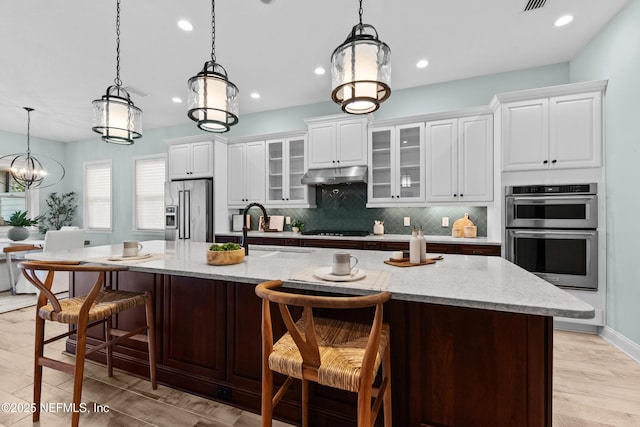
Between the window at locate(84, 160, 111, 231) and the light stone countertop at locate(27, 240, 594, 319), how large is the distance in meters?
5.11

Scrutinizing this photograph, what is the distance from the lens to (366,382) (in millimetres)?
1022

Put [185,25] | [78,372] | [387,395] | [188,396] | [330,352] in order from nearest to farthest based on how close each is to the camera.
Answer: [330,352] < [387,395] < [78,372] < [188,396] < [185,25]

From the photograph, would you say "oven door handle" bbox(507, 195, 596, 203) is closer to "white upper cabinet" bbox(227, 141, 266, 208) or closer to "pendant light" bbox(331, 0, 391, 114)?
"pendant light" bbox(331, 0, 391, 114)

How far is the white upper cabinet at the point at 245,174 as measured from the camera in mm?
4762

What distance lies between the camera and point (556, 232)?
2.98m

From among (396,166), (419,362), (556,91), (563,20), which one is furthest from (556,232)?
(419,362)

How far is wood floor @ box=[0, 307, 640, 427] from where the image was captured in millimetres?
1715

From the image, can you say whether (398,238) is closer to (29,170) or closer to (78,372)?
(78,372)

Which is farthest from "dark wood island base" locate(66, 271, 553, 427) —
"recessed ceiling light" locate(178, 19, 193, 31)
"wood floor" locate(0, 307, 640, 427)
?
"recessed ceiling light" locate(178, 19, 193, 31)

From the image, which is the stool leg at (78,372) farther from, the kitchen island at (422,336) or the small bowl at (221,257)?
the small bowl at (221,257)

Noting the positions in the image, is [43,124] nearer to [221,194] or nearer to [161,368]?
[221,194]

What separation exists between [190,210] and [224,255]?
343 cm

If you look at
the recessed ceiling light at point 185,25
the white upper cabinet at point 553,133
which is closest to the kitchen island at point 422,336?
the white upper cabinet at point 553,133

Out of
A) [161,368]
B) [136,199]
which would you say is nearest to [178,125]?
[136,199]
